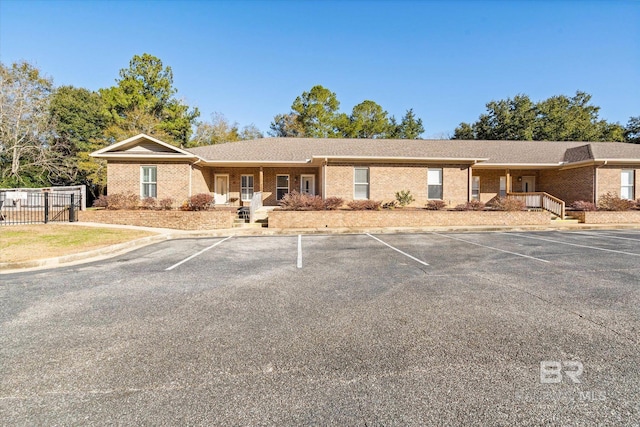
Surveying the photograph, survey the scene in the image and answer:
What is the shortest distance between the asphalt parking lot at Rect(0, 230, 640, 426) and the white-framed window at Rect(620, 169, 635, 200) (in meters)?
18.7

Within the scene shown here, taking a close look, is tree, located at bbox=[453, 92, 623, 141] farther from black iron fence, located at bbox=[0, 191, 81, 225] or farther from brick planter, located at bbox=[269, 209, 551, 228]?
black iron fence, located at bbox=[0, 191, 81, 225]

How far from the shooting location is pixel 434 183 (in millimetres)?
19016

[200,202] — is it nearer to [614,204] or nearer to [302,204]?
[302,204]

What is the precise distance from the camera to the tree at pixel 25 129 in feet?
88.8

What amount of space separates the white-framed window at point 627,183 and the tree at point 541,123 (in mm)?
18819

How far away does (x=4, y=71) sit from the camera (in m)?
26.2

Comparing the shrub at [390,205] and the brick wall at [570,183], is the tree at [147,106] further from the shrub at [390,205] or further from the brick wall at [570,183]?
the brick wall at [570,183]

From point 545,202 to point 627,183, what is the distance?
6.08 m

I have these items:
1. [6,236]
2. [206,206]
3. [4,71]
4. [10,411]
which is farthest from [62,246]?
[4,71]

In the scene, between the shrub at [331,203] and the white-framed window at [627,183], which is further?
the white-framed window at [627,183]

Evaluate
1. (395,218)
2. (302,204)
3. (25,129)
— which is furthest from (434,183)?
(25,129)

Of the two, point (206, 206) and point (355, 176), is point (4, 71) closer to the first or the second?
point (206, 206)

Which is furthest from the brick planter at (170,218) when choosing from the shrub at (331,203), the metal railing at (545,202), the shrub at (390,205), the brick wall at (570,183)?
the brick wall at (570,183)

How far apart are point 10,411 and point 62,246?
901cm
